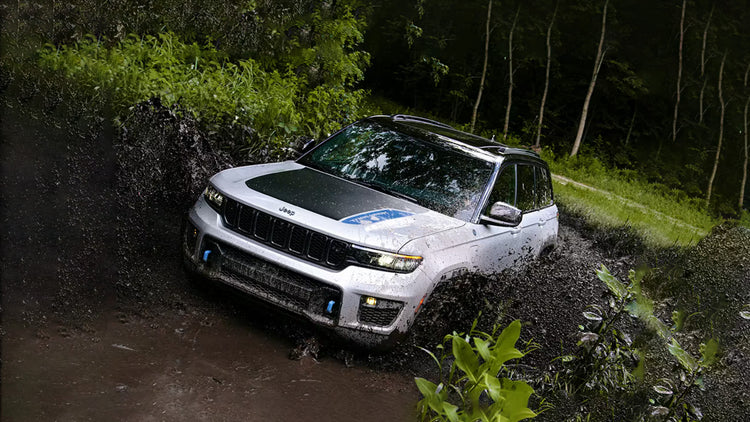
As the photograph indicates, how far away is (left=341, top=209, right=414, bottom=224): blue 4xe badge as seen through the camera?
13.9 ft

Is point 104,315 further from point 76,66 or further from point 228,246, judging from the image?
point 76,66

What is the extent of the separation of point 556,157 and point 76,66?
23.6m

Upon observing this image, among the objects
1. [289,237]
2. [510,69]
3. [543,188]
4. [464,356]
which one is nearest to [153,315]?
[289,237]

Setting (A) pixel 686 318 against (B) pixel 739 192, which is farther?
(B) pixel 739 192

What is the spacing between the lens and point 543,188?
22.7 feet

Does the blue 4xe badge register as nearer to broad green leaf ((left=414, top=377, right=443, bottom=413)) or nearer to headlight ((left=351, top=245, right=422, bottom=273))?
headlight ((left=351, top=245, right=422, bottom=273))

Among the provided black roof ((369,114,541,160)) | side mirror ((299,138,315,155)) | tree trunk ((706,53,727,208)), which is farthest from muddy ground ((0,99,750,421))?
tree trunk ((706,53,727,208))

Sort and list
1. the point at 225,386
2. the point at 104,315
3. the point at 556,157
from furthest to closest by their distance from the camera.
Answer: the point at 556,157 < the point at 104,315 < the point at 225,386

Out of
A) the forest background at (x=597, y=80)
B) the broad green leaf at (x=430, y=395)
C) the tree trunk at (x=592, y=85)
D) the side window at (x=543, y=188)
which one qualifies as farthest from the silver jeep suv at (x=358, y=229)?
the tree trunk at (x=592, y=85)

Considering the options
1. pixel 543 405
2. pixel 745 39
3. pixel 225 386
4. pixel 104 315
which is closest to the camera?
pixel 225 386

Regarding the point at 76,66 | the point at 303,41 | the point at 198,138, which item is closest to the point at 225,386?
the point at 198,138

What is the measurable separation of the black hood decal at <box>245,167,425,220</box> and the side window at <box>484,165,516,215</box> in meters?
0.83

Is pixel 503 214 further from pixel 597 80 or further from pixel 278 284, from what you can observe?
pixel 597 80

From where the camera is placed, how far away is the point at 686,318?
7000 mm
